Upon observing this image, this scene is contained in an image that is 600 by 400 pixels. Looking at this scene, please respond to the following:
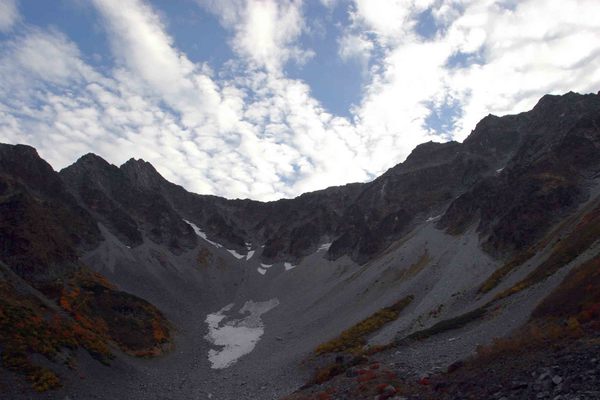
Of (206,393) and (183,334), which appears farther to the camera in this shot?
(183,334)


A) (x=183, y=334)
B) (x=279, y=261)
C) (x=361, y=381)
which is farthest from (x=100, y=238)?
(x=361, y=381)

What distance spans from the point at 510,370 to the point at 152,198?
14537cm

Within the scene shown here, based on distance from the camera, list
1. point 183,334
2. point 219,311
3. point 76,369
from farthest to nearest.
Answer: point 219,311, point 183,334, point 76,369

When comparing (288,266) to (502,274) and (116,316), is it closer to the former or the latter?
(116,316)

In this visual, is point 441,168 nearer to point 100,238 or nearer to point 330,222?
point 330,222

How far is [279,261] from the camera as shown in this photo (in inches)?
5650

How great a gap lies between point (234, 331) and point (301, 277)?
40.7 m

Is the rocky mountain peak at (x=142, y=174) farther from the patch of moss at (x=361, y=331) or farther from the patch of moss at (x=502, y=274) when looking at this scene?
the patch of moss at (x=502, y=274)

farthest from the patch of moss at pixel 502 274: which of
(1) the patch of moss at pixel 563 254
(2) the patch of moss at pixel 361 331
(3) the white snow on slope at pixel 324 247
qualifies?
(3) the white snow on slope at pixel 324 247

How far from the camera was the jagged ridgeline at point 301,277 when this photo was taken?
116 feet

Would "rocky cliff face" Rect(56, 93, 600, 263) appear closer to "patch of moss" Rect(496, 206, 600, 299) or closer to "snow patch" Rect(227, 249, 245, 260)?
"snow patch" Rect(227, 249, 245, 260)

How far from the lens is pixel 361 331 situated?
5356cm

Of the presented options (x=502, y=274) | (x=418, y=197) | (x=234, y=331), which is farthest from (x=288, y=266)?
(x=502, y=274)

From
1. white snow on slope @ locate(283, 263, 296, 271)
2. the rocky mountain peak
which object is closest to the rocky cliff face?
the rocky mountain peak
